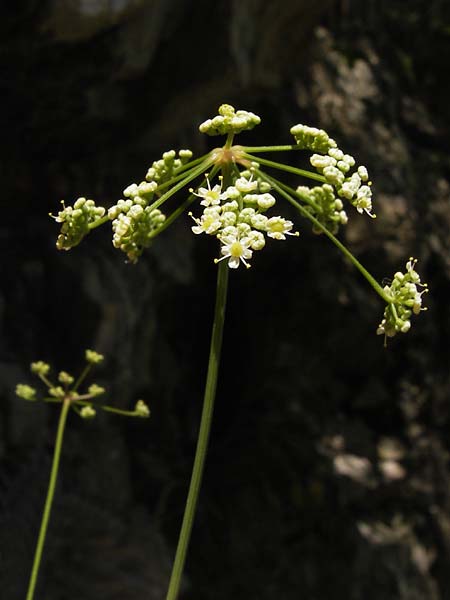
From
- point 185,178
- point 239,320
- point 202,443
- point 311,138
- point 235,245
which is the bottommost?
point 202,443

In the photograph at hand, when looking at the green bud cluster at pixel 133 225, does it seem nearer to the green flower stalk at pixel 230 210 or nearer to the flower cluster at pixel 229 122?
the green flower stalk at pixel 230 210

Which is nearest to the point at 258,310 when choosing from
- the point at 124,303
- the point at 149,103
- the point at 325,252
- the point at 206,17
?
the point at 325,252

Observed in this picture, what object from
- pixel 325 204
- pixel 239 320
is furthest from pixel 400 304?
pixel 239 320

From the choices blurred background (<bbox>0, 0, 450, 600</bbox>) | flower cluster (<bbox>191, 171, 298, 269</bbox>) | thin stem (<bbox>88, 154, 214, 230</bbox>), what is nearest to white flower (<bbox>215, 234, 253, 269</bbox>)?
flower cluster (<bbox>191, 171, 298, 269</bbox>)

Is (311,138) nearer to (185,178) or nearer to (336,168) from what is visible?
(336,168)

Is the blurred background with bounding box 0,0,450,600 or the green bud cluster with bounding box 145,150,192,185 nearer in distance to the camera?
the green bud cluster with bounding box 145,150,192,185

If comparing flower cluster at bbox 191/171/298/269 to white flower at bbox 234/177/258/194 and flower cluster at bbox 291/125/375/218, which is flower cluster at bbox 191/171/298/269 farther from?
flower cluster at bbox 291/125/375/218
